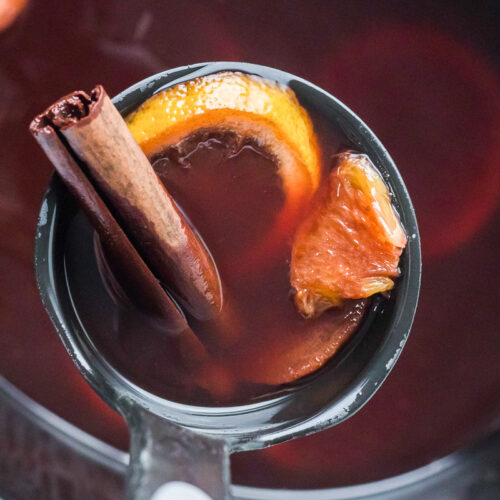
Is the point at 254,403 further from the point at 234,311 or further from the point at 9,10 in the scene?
the point at 9,10

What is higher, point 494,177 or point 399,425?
point 494,177

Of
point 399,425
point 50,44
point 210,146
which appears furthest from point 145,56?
point 399,425

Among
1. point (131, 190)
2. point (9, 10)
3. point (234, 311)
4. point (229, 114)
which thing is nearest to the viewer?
point (131, 190)

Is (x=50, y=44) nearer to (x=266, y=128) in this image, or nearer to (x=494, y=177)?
(x=266, y=128)

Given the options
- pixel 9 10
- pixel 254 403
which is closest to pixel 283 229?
pixel 254 403

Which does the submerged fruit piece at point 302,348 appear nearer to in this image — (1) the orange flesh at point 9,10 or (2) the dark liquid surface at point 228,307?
(2) the dark liquid surface at point 228,307

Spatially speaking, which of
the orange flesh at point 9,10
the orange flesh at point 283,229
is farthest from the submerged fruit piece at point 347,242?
the orange flesh at point 9,10
